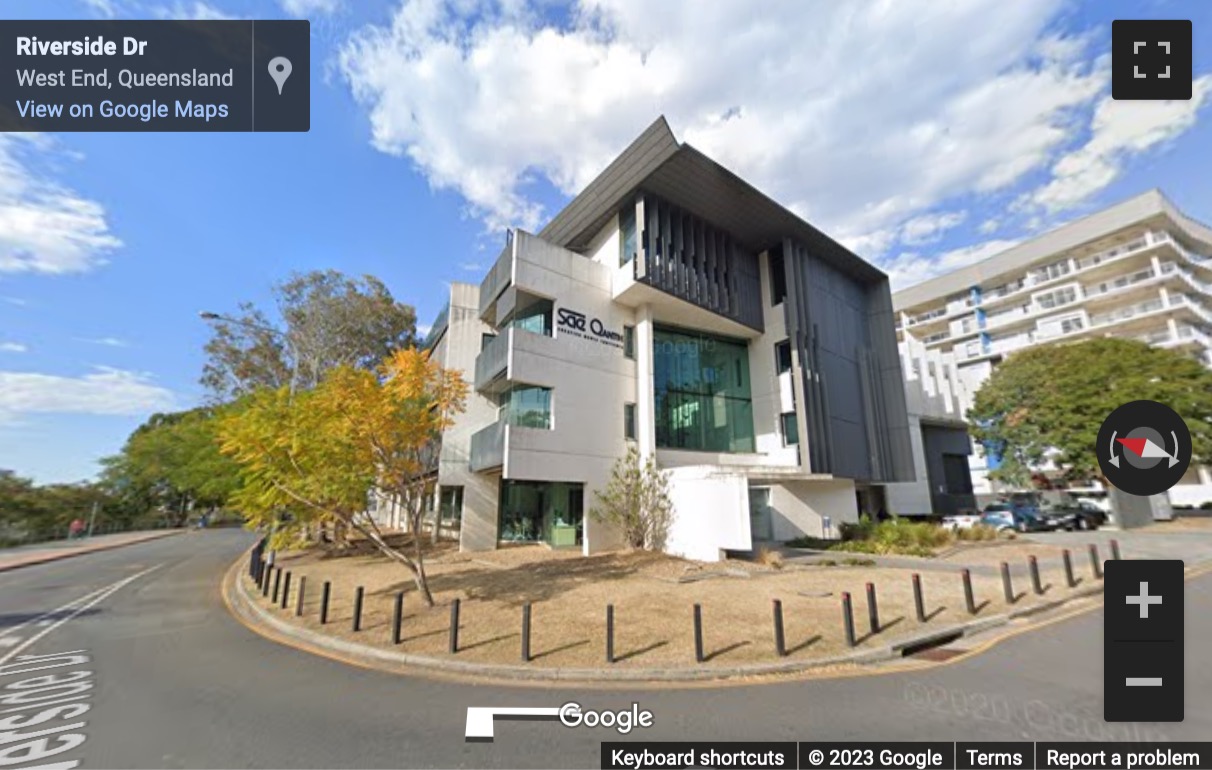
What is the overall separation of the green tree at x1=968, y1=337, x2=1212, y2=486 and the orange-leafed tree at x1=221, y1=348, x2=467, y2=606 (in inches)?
1305

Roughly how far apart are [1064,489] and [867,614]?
38473mm

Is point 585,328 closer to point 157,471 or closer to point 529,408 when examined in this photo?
point 529,408

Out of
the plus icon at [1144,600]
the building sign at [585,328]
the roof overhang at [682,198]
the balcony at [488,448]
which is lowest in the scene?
the plus icon at [1144,600]

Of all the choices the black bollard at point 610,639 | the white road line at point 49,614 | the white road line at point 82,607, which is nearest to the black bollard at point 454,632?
the black bollard at point 610,639

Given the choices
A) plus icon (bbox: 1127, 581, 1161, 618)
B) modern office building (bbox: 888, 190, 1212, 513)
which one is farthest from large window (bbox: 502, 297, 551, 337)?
modern office building (bbox: 888, 190, 1212, 513)

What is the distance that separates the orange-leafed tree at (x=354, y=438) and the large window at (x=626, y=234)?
10.9m

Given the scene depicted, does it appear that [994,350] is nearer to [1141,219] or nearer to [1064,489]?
[1141,219]

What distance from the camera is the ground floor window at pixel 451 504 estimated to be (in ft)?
78.7

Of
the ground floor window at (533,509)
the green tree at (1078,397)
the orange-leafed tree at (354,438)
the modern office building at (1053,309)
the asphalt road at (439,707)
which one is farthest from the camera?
the modern office building at (1053,309)

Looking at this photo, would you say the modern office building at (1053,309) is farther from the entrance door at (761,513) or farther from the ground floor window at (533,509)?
the ground floor window at (533,509)

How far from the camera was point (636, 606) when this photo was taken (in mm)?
9562

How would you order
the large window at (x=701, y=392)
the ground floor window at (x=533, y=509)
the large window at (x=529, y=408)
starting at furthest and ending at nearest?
1. the large window at (x=701, y=392)
2. the ground floor window at (x=533, y=509)
3. the large window at (x=529, y=408)

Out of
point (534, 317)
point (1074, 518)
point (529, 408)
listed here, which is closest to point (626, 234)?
point (534, 317)

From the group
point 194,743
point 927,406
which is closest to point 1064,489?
point 927,406
